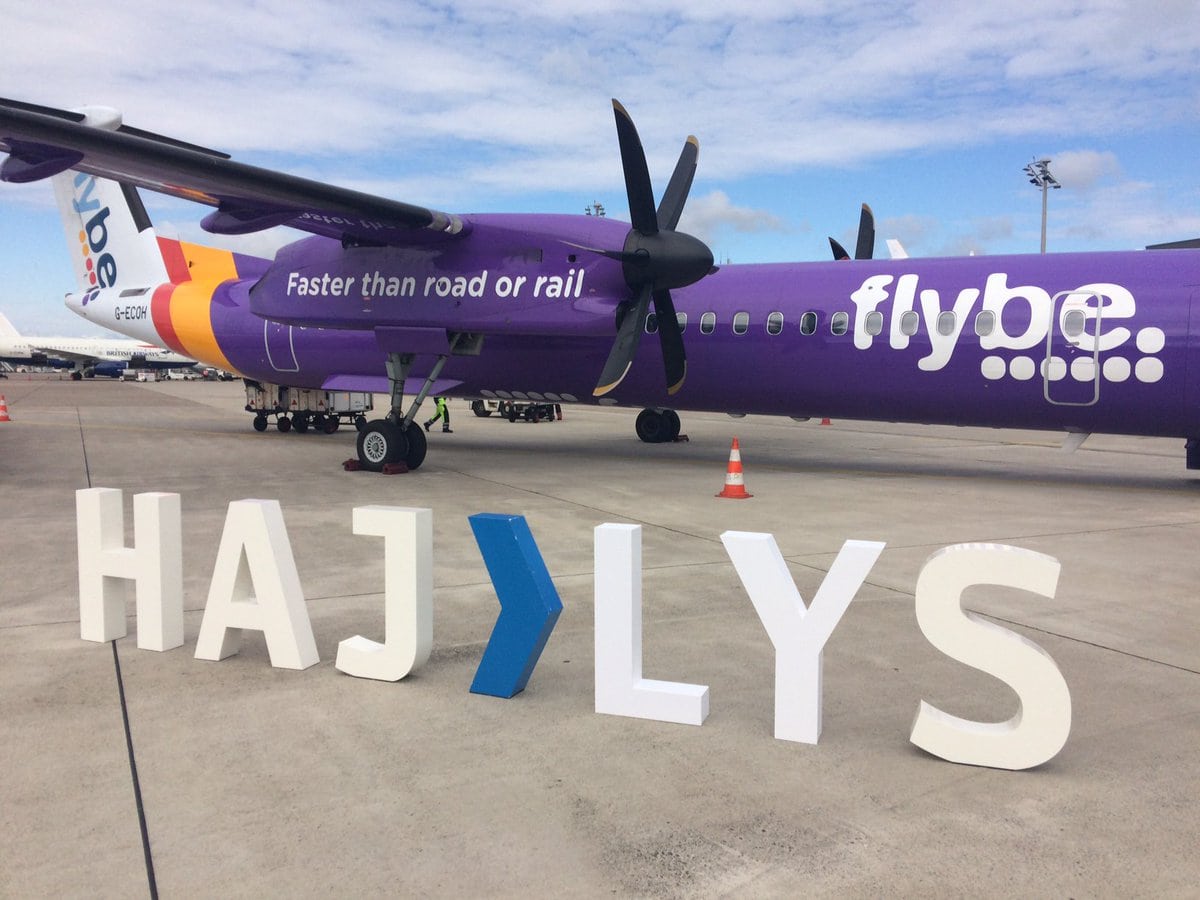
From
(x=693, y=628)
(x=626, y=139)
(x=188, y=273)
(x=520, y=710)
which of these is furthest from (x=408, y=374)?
(x=520, y=710)

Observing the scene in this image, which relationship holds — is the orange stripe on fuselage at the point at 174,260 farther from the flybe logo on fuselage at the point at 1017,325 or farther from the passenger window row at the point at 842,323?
the flybe logo on fuselage at the point at 1017,325

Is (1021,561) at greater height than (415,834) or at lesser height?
greater

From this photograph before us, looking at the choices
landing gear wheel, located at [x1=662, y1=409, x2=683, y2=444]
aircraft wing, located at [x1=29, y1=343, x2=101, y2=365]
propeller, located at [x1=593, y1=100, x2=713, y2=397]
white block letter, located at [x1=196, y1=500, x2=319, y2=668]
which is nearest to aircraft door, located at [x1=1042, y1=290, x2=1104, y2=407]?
propeller, located at [x1=593, y1=100, x2=713, y2=397]

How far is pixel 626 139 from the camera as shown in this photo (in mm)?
11352

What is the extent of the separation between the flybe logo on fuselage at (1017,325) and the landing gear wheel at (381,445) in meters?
6.97

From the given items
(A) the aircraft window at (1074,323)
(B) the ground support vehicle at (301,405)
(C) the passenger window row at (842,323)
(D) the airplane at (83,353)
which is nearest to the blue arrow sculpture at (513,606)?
(C) the passenger window row at (842,323)

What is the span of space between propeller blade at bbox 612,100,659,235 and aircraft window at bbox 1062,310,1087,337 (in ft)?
17.6

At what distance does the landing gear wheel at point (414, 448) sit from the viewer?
13.9 meters

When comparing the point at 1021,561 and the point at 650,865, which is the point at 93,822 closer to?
the point at 650,865

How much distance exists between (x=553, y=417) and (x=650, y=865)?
2505cm

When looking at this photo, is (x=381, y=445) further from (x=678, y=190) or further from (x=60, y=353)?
(x=60, y=353)

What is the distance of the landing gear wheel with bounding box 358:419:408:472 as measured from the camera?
1362 cm

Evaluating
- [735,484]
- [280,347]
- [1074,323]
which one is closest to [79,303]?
[280,347]

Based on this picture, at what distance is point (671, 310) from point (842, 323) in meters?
2.53
